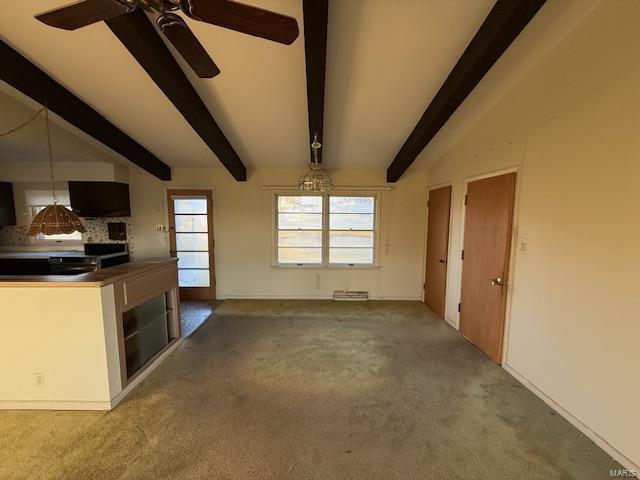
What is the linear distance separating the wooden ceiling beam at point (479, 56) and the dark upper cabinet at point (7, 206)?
246 inches

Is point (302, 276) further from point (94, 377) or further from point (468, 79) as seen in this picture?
point (468, 79)

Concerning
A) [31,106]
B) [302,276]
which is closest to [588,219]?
[302,276]

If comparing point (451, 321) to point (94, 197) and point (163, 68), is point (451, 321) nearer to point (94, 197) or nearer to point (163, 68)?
point (163, 68)

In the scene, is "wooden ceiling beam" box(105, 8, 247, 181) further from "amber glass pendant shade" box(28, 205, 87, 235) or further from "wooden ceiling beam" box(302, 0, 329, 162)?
"amber glass pendant shade" box(28, 205, 87, 235)

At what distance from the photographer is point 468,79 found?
2.29 m

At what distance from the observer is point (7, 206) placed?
14.6 feet

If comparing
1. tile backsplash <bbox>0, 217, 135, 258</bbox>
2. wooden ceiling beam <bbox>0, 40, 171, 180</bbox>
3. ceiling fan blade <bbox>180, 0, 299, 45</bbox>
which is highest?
wooden ceiling beam <bbox>0, 40, 171, 180</bbox>

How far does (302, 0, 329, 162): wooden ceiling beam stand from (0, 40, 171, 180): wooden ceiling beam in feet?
7.92

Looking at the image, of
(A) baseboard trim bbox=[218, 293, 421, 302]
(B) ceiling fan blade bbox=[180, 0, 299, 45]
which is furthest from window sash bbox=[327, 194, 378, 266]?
(B) ceiling fan blade bbox=[180, 0, 299, 45]

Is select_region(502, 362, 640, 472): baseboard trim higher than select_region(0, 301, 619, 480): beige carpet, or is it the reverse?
select_region(502, 362, 640, 472): baseboard trim

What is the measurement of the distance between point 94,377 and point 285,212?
128 inches

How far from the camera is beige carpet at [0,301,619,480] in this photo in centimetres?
164

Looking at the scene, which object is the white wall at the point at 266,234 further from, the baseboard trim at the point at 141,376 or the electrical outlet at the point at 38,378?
the electrical outlet at the point at 38,378

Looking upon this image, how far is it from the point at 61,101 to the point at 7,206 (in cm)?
313
